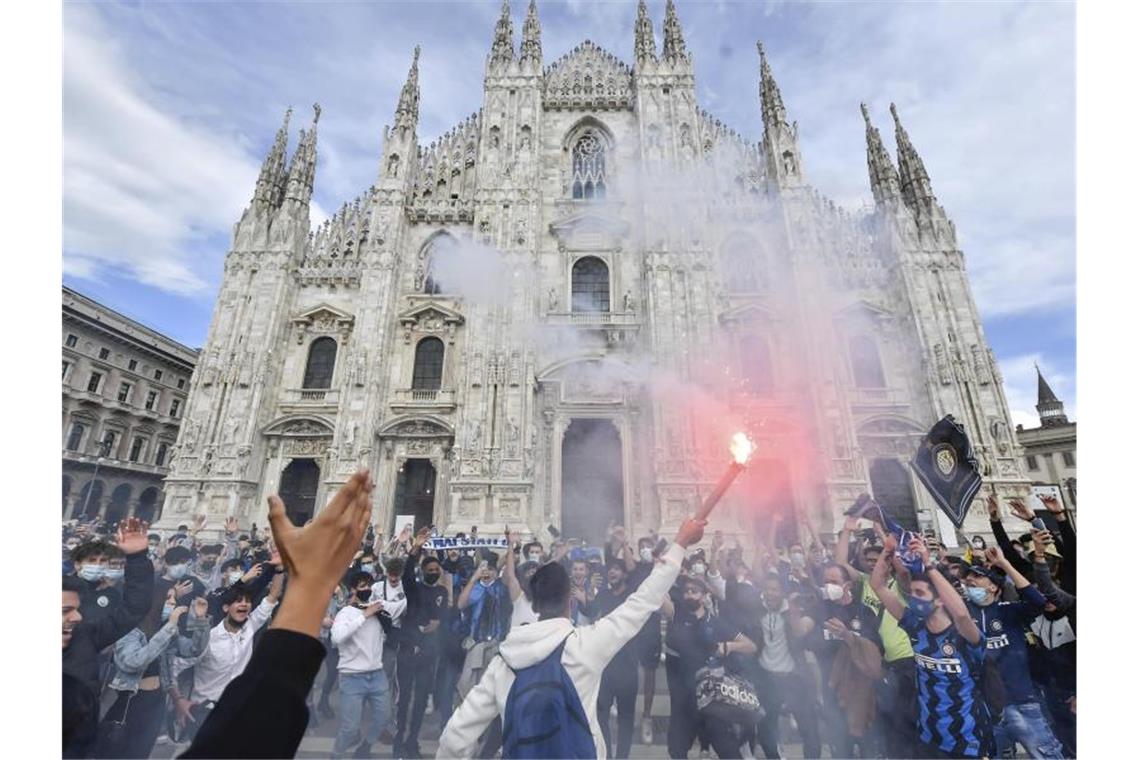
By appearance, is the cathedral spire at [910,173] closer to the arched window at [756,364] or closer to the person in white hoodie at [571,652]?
the arched window at [756,364]

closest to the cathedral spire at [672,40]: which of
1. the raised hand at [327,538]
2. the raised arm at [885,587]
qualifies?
the raised arm at [885,587]

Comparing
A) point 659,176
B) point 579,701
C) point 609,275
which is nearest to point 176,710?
point 579,701

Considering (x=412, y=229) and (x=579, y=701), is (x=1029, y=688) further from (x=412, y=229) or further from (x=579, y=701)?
(x=412, y=229)

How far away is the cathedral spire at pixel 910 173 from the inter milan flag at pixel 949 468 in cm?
1778

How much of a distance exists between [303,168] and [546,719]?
23.8 metres

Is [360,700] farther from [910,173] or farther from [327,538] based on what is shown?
[910,173]

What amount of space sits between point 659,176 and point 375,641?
18601 millimetres

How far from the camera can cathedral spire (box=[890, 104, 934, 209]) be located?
19.3m

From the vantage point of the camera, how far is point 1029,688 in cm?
394

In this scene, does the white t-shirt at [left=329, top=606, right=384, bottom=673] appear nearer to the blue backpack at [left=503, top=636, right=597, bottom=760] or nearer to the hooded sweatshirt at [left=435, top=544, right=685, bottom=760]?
the hooded sweatshirt at [left=435, top=544, right=685, bottom=760]

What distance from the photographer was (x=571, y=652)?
2.41 metres

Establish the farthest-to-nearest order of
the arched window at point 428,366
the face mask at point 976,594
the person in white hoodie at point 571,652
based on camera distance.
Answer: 1. the arched window at point 428,366
2. the face mask at point 976,594
3. the person in white hoodie at point 571,652

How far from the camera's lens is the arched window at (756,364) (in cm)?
1767

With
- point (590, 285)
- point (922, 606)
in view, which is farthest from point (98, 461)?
point (922, 606)
